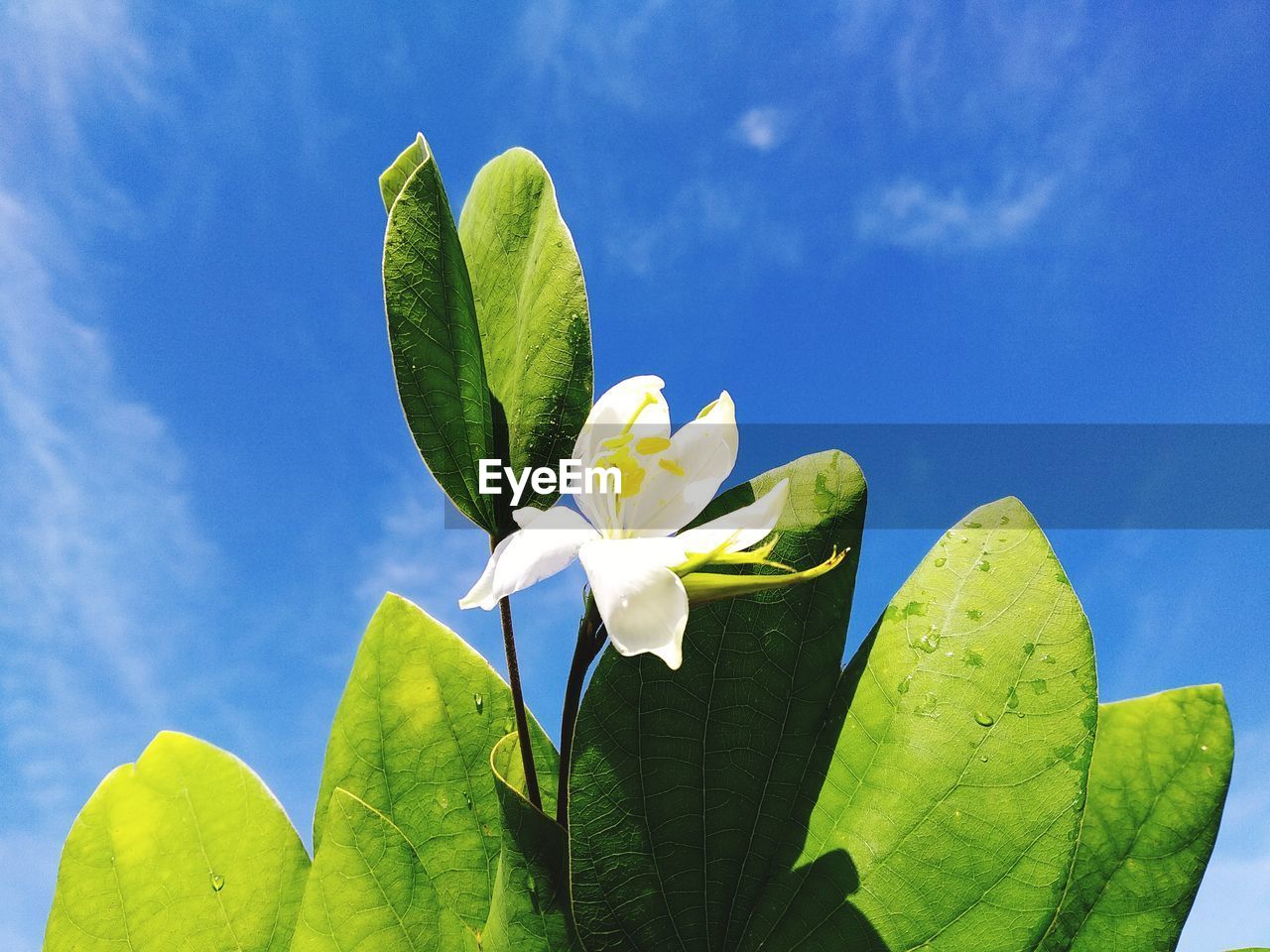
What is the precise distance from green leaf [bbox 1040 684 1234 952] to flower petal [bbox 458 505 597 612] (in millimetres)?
345

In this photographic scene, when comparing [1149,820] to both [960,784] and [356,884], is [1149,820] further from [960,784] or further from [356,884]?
[356,884]

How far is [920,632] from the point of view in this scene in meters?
0.47

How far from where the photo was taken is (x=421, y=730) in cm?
56

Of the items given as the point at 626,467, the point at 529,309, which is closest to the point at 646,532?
the point at 626,467

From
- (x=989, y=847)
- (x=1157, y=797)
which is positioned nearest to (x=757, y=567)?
(x=989, y=847)

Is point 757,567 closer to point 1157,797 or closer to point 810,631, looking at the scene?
point 810,631

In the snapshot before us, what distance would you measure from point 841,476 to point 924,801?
16 cm

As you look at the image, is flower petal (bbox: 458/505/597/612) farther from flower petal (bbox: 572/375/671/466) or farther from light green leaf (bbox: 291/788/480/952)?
light green leaf (bbox: 291/788/480/952)

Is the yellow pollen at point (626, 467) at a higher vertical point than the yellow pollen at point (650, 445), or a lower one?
lower

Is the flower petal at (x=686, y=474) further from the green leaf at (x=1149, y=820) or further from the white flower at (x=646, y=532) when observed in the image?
the green leaf at (x=1149, y=820)

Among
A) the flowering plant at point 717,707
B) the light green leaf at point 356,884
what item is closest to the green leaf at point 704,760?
the flowering plant at point 717,707

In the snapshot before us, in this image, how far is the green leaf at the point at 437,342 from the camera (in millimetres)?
434

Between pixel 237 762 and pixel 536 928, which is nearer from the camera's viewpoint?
pixel 536 928

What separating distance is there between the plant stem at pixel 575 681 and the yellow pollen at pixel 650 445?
7 cm
